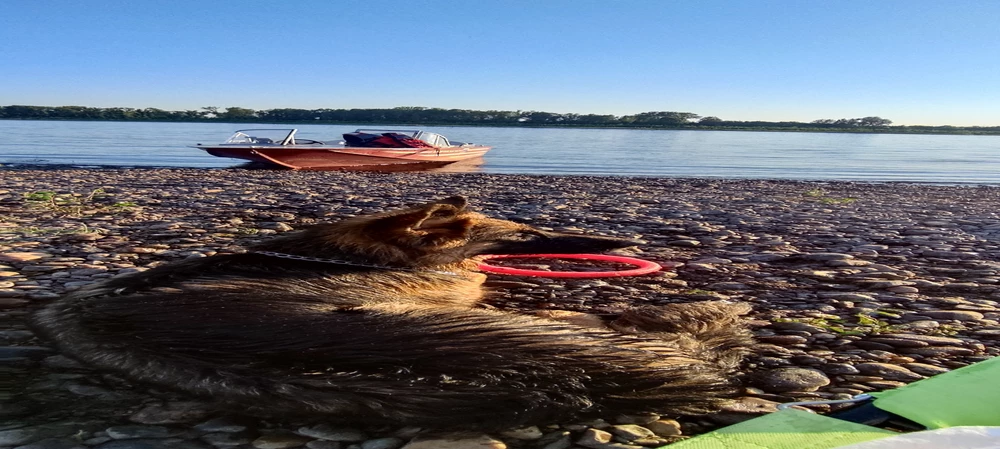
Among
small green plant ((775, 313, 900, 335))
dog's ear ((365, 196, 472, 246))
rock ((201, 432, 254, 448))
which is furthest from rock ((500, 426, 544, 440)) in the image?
small green plant ((775, 313, 900, 335))

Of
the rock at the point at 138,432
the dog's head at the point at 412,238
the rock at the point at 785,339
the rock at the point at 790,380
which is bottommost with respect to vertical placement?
the rock at the point at 785,339

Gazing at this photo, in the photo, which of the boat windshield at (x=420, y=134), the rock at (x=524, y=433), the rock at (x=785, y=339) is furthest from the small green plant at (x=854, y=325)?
the boat windshield at (x=420, y=134)

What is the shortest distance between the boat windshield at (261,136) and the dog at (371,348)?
79.2 feet

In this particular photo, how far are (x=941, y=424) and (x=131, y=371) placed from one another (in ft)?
8.97

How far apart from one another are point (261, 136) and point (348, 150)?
12.4 feet

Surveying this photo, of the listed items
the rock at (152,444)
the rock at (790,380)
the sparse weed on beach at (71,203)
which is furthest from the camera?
the sparse weed on beach at (71,203)

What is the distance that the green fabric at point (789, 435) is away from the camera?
2279mm

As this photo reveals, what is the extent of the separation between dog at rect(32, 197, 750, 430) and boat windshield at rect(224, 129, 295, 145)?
2415 cm

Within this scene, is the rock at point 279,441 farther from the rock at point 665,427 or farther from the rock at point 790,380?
the rock at point 790,380

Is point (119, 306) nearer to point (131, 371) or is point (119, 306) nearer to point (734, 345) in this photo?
point (131, 371)

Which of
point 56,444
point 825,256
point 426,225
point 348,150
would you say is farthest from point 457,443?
point 348,150

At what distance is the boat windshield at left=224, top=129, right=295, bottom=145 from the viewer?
27234 mm

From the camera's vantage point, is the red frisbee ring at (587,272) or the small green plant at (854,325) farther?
the red frisbee ring at (587,272)

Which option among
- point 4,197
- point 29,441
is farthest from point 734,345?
point 4,197
